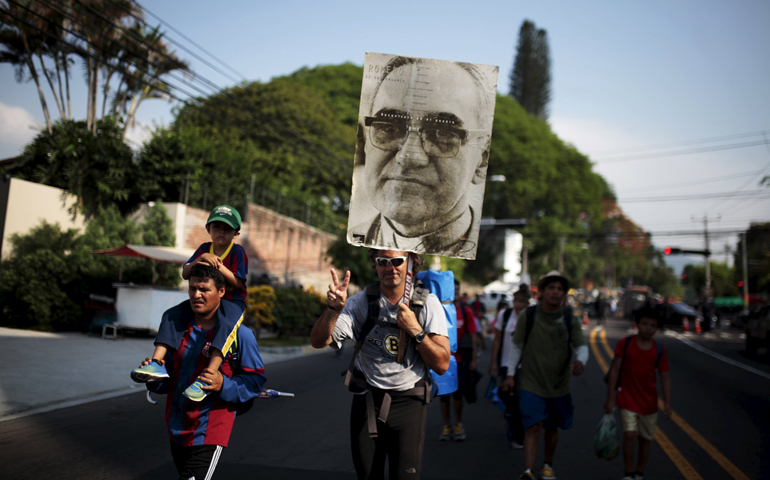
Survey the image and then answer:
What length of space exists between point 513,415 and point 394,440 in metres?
2.52

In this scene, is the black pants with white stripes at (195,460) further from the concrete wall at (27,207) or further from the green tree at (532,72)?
the green tree at (532,72)

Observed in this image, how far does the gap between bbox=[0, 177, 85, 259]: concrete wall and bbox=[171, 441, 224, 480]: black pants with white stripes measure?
45.1ft

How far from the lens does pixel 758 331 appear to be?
19969 millimetres

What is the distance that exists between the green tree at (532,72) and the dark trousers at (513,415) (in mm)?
68528

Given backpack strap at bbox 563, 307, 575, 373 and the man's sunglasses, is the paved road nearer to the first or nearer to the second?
backpack strap at bbox 563, 307, 575, 373

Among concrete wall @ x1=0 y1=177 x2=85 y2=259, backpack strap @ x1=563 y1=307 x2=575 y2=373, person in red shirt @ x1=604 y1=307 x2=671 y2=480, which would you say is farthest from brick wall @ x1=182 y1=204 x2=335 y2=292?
person in red shirt @ x1=604 y1=307 x2=671 y2=480

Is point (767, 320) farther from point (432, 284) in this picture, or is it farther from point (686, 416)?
point (432, 284)

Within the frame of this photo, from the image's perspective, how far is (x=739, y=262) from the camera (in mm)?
72750

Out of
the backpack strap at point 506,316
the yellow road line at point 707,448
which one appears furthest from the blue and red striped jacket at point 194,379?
the yellow road line at point 707,448

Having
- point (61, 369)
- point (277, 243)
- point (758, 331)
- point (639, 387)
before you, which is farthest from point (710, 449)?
point (277, 243)

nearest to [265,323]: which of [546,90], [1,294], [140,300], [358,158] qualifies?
[140,300]

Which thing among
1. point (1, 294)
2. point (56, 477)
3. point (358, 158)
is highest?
point (358, 158)

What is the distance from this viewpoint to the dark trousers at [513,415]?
5469mm

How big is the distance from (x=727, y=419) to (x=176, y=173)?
671 inches
